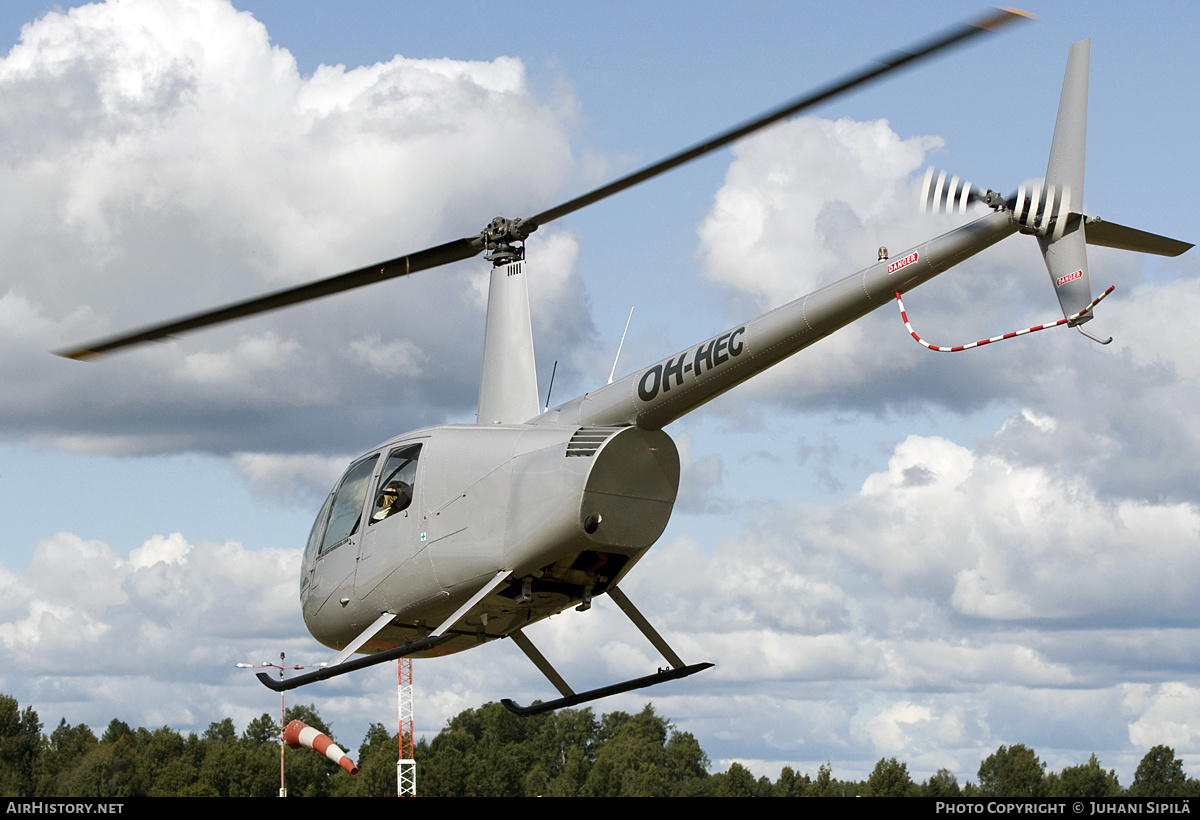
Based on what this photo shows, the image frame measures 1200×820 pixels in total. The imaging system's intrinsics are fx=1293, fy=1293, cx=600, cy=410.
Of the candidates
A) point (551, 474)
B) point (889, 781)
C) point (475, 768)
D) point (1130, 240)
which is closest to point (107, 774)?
point (475, 768)

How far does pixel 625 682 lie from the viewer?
1870 centimetres

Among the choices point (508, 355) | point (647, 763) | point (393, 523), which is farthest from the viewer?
point (647, 763)

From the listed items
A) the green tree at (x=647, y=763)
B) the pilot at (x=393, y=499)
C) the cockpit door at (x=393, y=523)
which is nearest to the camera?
the cockpit door at (x=393, y=523)

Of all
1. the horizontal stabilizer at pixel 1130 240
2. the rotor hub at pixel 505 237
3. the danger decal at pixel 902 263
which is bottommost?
the danger decal at pixel 902 263

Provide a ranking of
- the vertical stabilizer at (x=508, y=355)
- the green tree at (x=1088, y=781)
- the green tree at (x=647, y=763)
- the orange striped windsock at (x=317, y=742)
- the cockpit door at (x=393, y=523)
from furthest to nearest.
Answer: the green tree at (x=647, y=763) < the green tree at (x=1088, y=781) < the orange striped windsock at (x=317, y=742) < the vertical stabilizer at (x=508, y=355) < the cockpit door at (x=393, y=523)

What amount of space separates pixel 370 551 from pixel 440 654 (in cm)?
209

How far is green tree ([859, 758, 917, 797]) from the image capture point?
115812 mm

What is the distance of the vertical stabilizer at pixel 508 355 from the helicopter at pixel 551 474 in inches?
2.8

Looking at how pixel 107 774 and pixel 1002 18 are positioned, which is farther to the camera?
pixel 107 774

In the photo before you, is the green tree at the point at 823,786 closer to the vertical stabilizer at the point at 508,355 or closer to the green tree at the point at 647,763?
the green tree at the point at 647,763

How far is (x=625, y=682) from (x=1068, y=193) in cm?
898

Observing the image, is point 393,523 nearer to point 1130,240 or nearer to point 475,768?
point 1130,240

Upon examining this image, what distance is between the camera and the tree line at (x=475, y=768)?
376ft

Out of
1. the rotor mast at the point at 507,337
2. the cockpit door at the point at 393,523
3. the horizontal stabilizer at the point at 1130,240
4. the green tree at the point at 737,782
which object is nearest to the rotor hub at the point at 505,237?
the rotor mast at the point at 507,337
